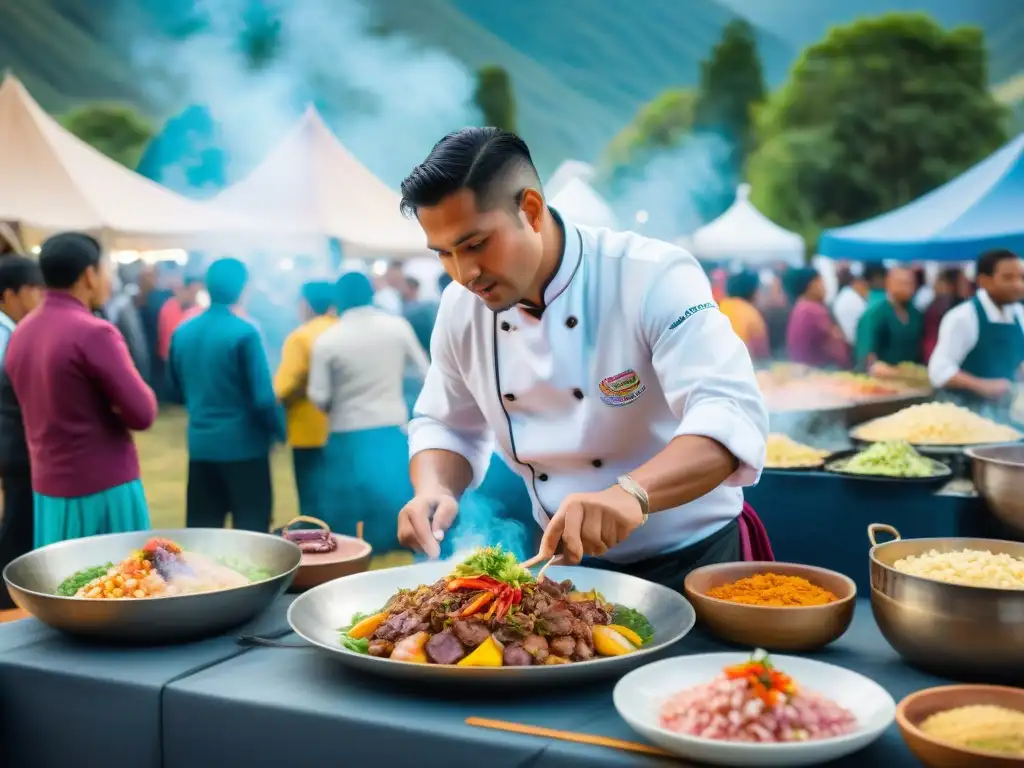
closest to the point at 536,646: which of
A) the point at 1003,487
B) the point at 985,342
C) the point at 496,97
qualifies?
the point at 1003,487

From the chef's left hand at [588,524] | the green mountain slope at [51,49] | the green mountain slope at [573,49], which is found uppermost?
the green mountain slope at [573,49]

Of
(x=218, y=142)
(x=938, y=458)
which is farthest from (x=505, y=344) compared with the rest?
(x=218, y=142)

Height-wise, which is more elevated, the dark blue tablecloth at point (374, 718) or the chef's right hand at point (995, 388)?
the chef's right hand at point (995, 388)

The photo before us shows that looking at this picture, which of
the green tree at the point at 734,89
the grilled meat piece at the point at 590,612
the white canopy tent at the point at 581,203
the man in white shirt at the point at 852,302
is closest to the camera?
the grilled meat piece at the point at 590,612

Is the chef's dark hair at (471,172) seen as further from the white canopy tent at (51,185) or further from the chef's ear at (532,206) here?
the white canopy tent at (51,185)

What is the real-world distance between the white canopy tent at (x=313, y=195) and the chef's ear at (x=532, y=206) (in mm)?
8331

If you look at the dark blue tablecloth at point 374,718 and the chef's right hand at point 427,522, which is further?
the chef's right hand at point 427,522

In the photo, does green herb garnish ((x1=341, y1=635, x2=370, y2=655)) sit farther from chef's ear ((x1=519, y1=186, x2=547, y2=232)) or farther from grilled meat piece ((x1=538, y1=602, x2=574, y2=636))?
chef's ear ((x1=519, y1=186, x2=547, y2=232))

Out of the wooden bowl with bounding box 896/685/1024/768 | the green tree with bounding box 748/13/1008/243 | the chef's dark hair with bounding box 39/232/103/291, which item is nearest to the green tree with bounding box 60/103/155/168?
the green tree with bounding box 748/13/1008/243

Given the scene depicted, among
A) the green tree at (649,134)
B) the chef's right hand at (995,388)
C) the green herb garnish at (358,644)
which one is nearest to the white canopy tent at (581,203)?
the chef's right hand at (995,388)

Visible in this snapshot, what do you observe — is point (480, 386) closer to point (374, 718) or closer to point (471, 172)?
point (471, 172)

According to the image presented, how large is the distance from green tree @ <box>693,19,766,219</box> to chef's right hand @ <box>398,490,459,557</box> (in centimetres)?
3158

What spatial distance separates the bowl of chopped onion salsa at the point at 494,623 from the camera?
1.52 metres

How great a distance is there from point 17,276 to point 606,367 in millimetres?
3303
